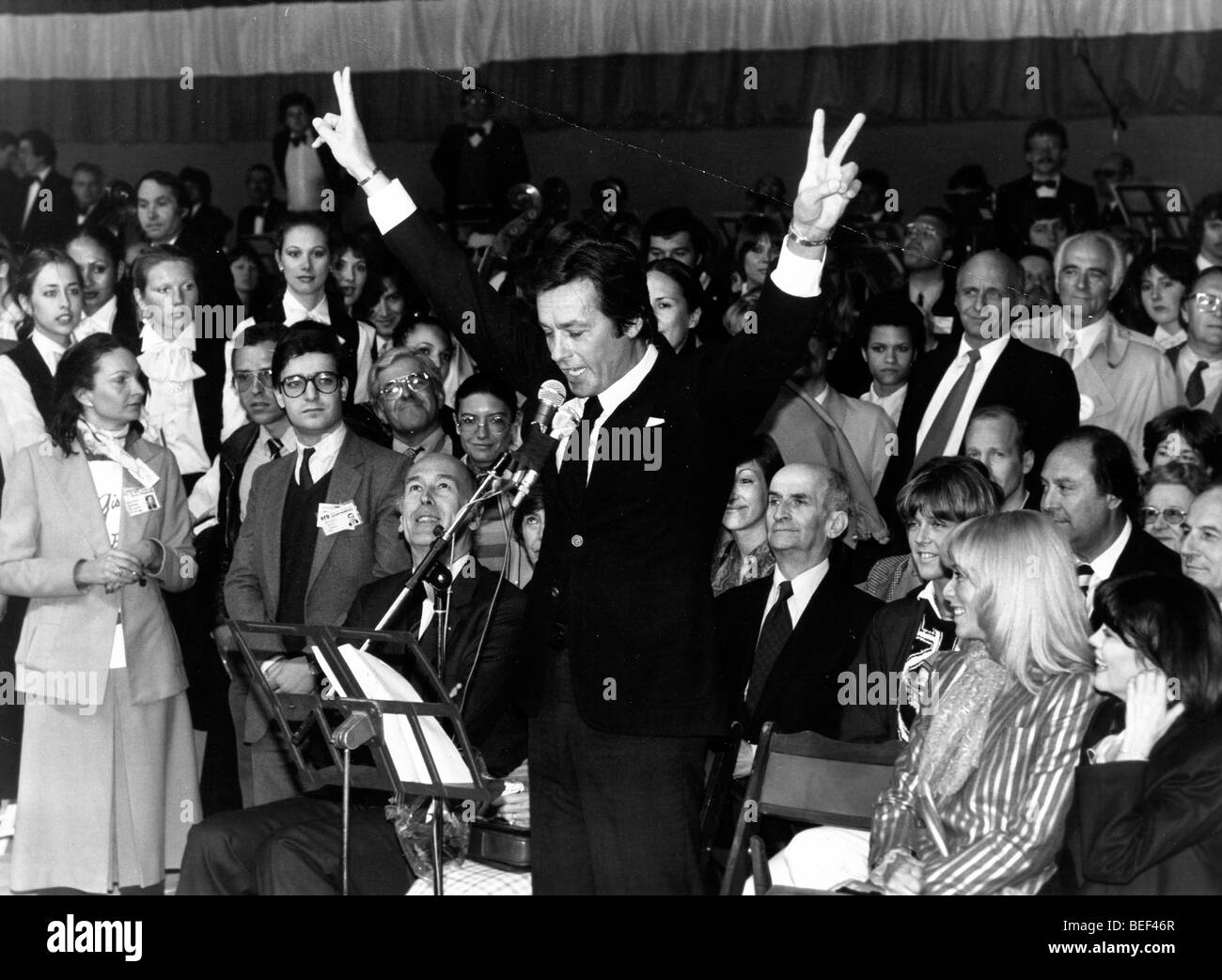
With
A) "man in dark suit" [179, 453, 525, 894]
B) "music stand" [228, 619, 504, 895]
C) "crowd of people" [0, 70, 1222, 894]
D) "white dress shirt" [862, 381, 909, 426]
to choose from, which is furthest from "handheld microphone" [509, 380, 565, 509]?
"white dress shirt" [862, 381, 909, 426]

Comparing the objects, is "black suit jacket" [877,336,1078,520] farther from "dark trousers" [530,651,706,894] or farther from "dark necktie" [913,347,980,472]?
"dark trousers" [530,651,706,894]

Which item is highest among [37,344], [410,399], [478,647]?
[37,344]

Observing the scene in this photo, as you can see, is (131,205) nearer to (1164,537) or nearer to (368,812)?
(368,812)

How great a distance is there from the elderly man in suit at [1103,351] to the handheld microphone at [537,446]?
239 cm

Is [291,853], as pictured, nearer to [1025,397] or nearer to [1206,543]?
[1206,543]

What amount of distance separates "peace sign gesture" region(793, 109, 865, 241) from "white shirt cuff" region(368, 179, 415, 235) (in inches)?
36.0

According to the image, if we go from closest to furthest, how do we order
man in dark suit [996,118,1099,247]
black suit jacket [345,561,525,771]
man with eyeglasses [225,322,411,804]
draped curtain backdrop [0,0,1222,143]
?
draped curtain backdrop [0,0,1222,143], black suit jacket [345,561,525,771], man with eyeglasses [225,322,411,804], man in dark suit [996,118,1099,247]

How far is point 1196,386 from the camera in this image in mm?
5066

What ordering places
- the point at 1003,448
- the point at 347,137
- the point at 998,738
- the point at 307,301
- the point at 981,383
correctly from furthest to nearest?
the point at 307,301 → the point at 981,383 → the point at 1003,448 → the point at 347,137 → the point at 998,738

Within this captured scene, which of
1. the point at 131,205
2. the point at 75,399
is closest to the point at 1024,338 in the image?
the point at 75,399

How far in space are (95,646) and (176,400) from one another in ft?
3.63

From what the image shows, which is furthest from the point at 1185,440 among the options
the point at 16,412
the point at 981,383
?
the point at 16,412

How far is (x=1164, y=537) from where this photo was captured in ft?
14.1

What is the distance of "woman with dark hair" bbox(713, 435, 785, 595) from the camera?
4.70 metres
